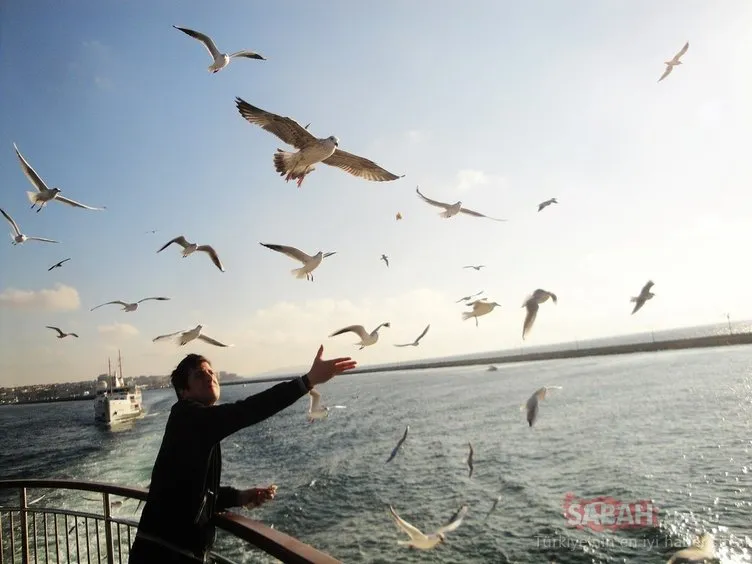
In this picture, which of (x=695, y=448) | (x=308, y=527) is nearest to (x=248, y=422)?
(x=308, y=527)

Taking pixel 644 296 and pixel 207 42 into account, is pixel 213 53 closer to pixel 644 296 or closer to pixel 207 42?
pixel 207 42

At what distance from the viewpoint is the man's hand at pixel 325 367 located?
2.53m

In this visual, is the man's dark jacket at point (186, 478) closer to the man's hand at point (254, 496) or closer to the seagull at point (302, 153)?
the man's hand at point (254, 496)

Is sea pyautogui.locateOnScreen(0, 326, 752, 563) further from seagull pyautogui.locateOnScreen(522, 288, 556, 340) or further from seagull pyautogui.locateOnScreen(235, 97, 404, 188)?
seagull pyautogui.locateOnScreen(235, 97, 404, 188)

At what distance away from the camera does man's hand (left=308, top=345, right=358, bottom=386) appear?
253cm

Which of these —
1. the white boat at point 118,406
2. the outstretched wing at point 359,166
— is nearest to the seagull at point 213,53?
the outstretched wing at point 359,166

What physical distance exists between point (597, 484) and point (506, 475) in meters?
3.47

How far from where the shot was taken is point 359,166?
706cm

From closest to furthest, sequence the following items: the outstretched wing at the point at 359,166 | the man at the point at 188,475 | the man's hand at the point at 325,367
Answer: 1. the man at the point at 188,475
2. the man's hand at the point at 325,367
3. the outstretched wing at the point at 359,166

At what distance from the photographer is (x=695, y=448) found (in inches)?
824

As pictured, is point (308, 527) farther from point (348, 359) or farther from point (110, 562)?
point (348, 359)

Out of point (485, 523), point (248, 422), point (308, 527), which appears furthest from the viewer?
point (308, 527)

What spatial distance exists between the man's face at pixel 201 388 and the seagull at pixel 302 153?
4091 millimetres

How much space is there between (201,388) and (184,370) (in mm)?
150
